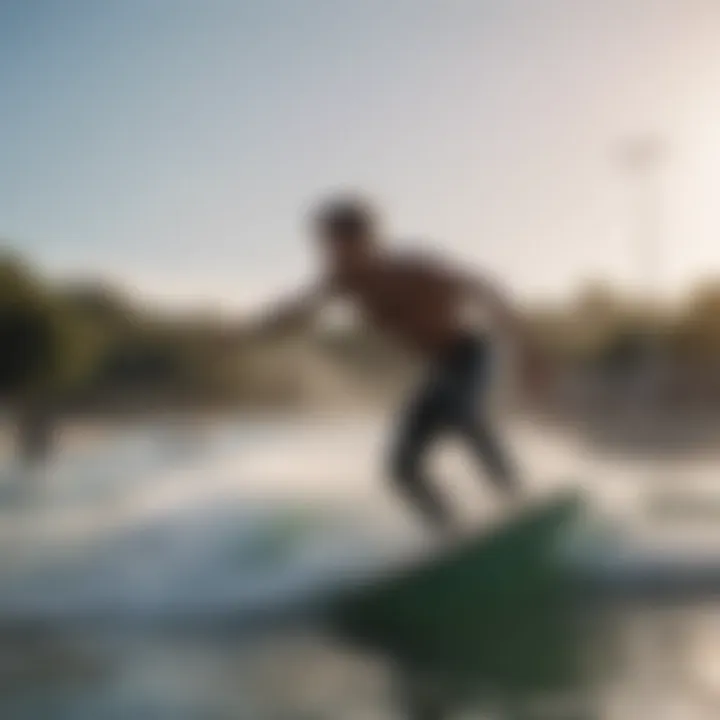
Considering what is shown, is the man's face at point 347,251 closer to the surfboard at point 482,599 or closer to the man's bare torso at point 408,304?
the man's bare torso at point 408,304

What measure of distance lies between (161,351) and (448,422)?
1.31ft

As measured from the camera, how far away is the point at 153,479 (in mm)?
1380

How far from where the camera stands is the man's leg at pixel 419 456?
136cm

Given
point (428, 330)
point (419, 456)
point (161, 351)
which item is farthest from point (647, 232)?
point (161, 351)

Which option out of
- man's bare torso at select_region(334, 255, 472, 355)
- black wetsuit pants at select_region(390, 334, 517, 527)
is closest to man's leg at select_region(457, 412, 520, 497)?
black wetsuit pants at select_region(390, 334, 517, 527)

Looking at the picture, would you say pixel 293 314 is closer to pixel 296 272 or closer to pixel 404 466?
pixel 296 272

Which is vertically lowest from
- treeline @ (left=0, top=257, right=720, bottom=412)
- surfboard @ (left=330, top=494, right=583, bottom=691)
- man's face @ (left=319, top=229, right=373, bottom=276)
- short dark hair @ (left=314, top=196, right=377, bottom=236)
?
surfboard @ (left=330, top=494, right=583, bottom=691)

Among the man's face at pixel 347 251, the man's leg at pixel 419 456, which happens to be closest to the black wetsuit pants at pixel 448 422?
the man's leg at pixel 419 456

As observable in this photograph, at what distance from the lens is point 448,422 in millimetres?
1370

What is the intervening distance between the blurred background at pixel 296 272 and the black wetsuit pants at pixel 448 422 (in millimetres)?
27

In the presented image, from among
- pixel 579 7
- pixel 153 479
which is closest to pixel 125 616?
pixel 153 479

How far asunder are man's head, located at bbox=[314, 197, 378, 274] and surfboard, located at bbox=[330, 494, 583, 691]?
40 centimetres

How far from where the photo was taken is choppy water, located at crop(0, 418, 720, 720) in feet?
4.29

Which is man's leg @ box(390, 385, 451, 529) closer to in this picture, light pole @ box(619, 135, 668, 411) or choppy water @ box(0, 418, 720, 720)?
choppy water @ box(0, 418, 720, 720)
